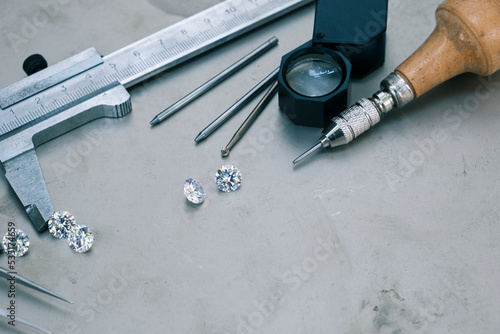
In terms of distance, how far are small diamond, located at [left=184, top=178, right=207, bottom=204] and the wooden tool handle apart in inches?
21.4

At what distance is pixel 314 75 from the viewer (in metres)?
1.46

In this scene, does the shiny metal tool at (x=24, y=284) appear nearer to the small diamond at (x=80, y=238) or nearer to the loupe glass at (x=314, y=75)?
the small diamond at (x=80, y=238)

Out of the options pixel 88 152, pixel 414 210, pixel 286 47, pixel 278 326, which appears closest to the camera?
pixel 278 326

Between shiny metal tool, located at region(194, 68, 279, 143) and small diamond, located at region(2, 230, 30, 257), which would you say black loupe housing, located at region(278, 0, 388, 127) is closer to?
shiny metal tool, located at region(194, 68, 279, 143)

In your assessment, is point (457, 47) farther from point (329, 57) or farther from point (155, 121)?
point (155, 121)

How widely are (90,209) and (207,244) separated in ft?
0.97

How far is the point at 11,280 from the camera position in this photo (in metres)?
1.35

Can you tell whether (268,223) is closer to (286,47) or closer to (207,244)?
(207,244)

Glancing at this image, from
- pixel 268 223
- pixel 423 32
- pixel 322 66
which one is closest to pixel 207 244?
pixel 268 223

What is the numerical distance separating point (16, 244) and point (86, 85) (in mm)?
433

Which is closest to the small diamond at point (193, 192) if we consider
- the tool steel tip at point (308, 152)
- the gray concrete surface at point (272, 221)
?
the gray concrete surface at point (272, 221)

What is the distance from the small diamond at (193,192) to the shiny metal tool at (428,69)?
0.25m

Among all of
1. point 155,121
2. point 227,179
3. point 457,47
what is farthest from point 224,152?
point 457,47

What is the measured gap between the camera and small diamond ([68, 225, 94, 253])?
1.39 meters
